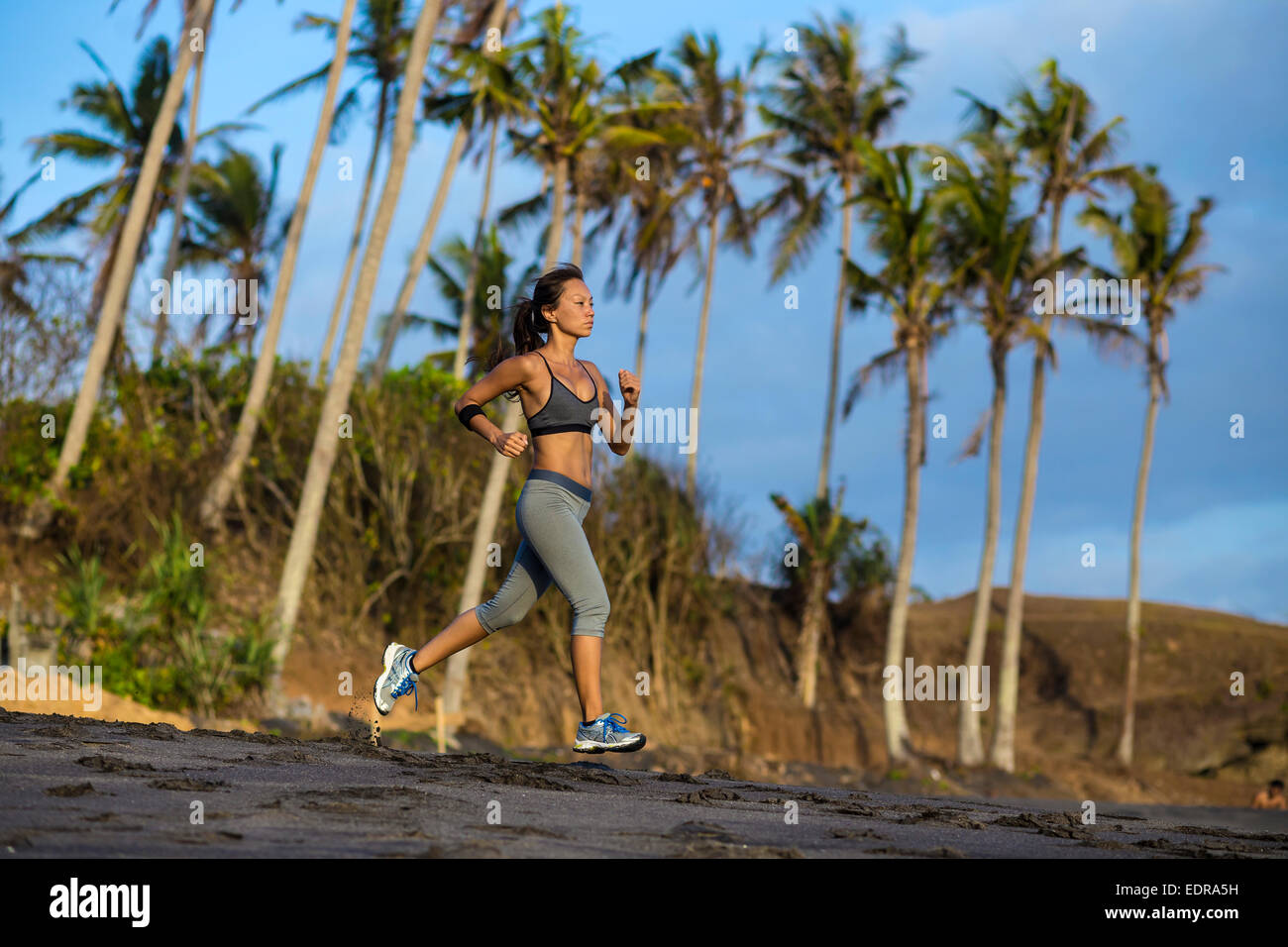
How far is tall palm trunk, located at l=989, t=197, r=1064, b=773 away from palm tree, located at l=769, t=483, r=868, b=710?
12.2 ft

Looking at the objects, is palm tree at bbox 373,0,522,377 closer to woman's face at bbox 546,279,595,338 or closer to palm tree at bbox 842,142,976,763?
palm tree at bbox 842,142,976,763

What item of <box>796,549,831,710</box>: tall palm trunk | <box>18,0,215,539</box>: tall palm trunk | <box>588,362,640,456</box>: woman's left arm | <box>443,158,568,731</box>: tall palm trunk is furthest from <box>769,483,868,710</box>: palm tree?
<box>588,362,640,456</box>: woman's left arm

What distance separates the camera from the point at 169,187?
3008cm

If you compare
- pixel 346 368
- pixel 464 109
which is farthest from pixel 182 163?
pixel 346 368

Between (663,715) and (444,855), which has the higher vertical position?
(444,855)

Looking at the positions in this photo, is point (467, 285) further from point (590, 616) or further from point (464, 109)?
point (590, 616)

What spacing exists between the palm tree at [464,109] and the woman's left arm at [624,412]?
50.3 ft

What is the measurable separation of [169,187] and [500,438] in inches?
1112

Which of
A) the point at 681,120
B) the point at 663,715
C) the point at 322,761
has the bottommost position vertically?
the point at 663,715

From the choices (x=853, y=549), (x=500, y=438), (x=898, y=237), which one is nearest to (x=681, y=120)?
→ (x=898, y=237)

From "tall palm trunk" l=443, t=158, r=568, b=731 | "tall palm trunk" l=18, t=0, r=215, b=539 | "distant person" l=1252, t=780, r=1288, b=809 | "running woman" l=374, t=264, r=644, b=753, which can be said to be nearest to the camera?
"running woman" l=374, t=264, r=644, b=753

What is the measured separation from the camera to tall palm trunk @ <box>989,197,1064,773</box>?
24.8 metres

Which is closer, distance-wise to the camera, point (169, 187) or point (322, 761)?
point (322, 761)
